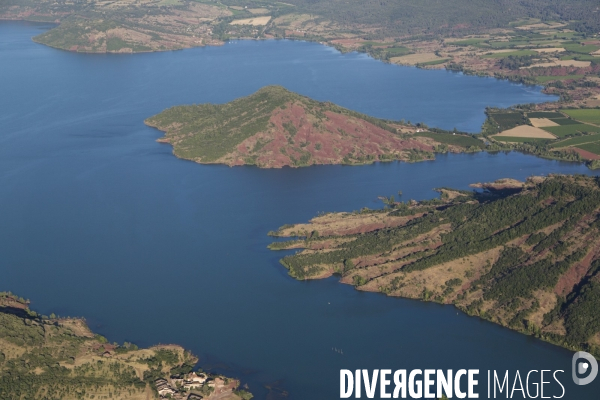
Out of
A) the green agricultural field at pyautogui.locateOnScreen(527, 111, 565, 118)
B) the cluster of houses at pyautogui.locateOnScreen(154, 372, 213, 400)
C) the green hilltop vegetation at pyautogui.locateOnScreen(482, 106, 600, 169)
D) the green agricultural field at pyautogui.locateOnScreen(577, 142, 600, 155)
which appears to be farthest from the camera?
the green agricultural field at pyautogui.locateOnScreen(527, 111, 565, 118)

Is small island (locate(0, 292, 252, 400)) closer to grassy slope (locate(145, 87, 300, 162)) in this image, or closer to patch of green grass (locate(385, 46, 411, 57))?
grassy slope (locate(145, 87, 300, 162))

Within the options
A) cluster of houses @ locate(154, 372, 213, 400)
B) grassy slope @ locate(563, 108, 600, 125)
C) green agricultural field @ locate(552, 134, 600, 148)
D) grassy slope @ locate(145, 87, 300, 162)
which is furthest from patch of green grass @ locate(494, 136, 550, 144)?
cluster of houses @ locate(154, 372, 213, 400)

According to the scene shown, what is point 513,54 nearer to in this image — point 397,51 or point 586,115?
point 397,51

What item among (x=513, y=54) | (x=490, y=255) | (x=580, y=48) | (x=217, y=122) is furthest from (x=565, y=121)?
(x=580, y=48)

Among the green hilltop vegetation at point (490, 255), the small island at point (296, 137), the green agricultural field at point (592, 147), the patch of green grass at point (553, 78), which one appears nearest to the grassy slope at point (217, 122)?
the small island at point (296, 137)

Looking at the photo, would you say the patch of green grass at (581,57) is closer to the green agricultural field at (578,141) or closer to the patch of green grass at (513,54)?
the patch of green grass at (513,54)

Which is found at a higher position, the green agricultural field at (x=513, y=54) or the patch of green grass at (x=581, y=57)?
the patch of green grass at (x=581, y=57)

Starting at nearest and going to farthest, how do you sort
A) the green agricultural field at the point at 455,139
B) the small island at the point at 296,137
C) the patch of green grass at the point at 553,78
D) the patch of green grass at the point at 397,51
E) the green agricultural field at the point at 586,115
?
the small island at the point at 296,137 → the green agricultural field at the point at 455,139 → the green agricultural field at the point at 586,115 → the patch of green grass at the point at 553,78 → the patch of green grass at the point at 397,51
